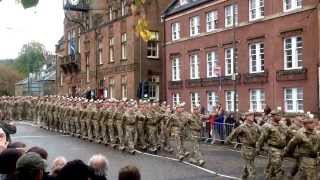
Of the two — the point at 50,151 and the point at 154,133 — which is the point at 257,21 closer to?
the point at 154,133

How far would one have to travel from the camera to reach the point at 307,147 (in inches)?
576

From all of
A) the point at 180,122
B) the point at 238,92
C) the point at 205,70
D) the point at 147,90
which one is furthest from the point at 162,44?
the point at 180,122

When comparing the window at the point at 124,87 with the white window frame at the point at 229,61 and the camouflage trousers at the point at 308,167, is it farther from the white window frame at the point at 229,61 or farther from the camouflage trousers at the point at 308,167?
the camouflage trousers at the point at 308,167

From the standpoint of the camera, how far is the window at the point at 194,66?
44.4 meters

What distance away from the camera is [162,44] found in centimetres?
5250

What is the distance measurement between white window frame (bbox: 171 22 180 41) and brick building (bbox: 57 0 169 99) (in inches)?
65.5

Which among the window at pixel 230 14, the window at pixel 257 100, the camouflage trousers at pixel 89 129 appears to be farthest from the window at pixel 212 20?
the camouflage trousers at pixel 89 129

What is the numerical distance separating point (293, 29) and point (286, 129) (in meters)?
18.2

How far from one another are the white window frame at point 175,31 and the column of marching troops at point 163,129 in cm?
1178

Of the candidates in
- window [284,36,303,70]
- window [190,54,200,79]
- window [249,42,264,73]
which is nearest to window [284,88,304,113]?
window [284,36,303,70]

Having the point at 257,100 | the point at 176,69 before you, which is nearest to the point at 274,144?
the point at 257,100

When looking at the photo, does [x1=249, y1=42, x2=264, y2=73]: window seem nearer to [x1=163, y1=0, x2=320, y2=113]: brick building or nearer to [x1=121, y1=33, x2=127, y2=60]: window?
[x1=163, y1=0, x2=320, y2=113]: brick building

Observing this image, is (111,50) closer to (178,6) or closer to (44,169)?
(178,6)

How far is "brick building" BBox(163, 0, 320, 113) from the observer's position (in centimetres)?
3275
